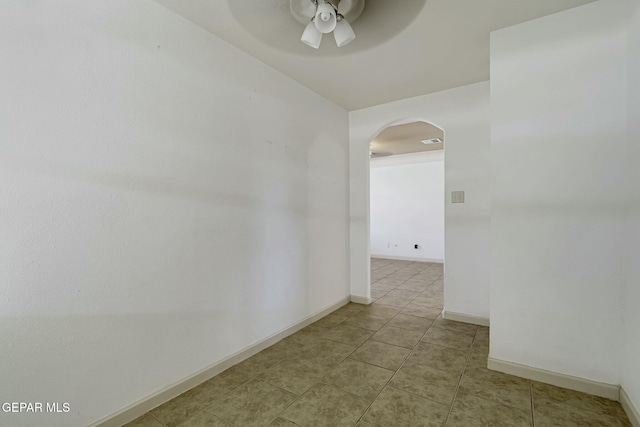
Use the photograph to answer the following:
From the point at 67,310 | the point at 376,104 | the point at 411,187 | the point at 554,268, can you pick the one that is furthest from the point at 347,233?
the point at 411,187

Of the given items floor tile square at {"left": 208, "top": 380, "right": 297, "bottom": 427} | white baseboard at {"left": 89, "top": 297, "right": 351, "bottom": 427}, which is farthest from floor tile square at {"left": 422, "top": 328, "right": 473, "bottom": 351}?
floor tile square at {"left": 208, "top": 380, "right": 297, "bottom": 427}

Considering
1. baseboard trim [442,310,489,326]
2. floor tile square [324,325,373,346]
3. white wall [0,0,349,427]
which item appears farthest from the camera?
baseboard trim [442,310,489,326]

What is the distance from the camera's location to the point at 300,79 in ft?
9.00

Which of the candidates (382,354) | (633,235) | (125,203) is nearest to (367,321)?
(382,354)

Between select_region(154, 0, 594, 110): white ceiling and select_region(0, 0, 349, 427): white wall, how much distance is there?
0.59 feet

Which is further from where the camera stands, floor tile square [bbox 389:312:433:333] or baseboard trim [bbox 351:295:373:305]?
baseboard trim [bbox 351:295:373:305]

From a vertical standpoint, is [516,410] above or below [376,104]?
below

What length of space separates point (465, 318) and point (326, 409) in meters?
2.02

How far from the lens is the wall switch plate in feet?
9.70

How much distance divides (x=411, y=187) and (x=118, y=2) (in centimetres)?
632

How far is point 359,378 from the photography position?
1.98 metres

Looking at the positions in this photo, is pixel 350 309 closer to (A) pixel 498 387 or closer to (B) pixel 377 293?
(B) pixel 377 293

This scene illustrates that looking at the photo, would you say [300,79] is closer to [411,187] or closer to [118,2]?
[118,2]

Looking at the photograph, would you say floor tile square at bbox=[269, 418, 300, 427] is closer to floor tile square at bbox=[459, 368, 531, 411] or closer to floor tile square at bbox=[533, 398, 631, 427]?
floor tile square at bbox=[459, 368, 531, 411]
